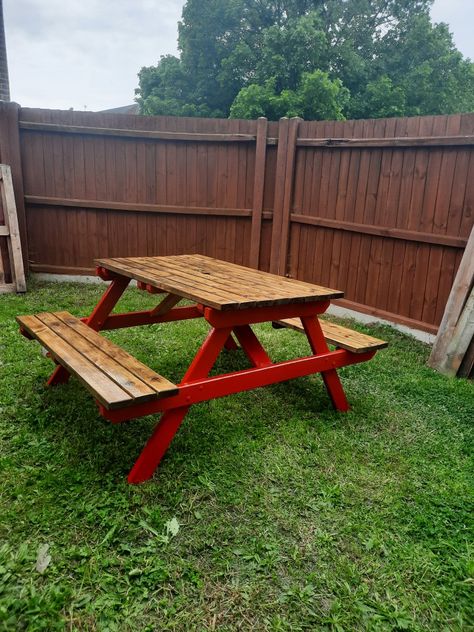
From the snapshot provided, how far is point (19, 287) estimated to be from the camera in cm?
541

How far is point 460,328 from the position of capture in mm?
3629

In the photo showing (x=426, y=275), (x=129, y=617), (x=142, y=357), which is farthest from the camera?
(x=426, y=275)

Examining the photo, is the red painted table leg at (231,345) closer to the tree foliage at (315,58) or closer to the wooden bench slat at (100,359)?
the wooden bench slat at (100,359)

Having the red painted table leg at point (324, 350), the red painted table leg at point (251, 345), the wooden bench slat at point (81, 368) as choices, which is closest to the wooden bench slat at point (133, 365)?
the wooden bench slat at point (81, 368)

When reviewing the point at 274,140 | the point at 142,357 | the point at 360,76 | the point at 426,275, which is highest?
the point at 360,76

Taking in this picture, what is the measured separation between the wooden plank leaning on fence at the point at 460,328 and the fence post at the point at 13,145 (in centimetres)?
497

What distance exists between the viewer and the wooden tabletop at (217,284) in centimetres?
239

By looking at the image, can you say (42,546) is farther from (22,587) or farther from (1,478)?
(1,478)

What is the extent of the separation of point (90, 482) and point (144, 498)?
273 mm

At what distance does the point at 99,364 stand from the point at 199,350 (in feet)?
1.68

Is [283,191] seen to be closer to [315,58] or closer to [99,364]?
[99,364]

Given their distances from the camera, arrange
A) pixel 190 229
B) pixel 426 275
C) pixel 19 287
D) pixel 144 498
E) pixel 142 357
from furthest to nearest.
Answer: pixel 190 229 → pixel 19 287 → pixel 426 275 → pixel 142 357 → pixel 144 498

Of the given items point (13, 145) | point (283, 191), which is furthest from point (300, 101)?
point (13, 145)

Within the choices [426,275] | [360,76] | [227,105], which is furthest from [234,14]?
[426,275]
